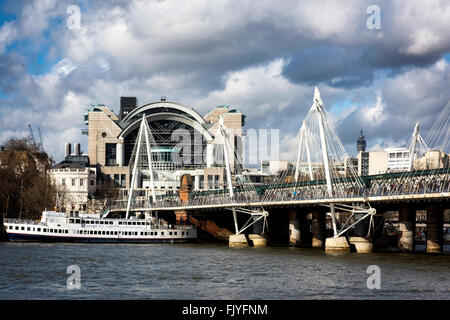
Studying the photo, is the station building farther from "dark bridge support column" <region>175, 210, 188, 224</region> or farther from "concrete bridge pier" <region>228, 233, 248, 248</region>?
"concrete bridge pier" <region>228, 233, 248, 248</region>

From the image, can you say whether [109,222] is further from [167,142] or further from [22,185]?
[167,142]

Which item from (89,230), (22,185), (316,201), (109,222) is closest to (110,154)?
(22,185)

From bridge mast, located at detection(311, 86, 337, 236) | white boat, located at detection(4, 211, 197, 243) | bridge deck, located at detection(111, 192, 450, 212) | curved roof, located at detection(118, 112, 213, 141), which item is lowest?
white boat, located at detection(4, 211, 197, 243)

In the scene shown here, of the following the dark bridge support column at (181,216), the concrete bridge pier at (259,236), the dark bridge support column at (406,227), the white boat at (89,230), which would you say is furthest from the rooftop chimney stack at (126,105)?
the dark bridge support column at (406,227)

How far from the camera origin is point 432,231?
87.9m

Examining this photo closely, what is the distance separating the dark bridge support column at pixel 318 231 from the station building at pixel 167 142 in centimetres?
6170

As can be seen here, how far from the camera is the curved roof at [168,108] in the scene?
17712 centimetres

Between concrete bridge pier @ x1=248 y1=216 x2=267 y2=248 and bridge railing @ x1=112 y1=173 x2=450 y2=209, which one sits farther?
concrete bridge pier @ x1=248 y1=216 x2=267 y2=248

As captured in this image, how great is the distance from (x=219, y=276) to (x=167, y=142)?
13093 centimetres

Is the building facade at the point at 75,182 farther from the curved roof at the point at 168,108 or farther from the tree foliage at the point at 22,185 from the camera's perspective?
the curved roof at the point at 168,108

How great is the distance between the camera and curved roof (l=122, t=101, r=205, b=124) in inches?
6973

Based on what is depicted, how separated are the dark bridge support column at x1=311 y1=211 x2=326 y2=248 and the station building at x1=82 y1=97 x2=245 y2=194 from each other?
61698 mm

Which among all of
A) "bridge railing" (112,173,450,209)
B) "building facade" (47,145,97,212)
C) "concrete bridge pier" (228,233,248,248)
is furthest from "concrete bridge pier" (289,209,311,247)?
"building facade" (47,145,97,212)

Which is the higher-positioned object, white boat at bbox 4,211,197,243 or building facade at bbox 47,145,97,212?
building facade at bbox 47,145,97,212
